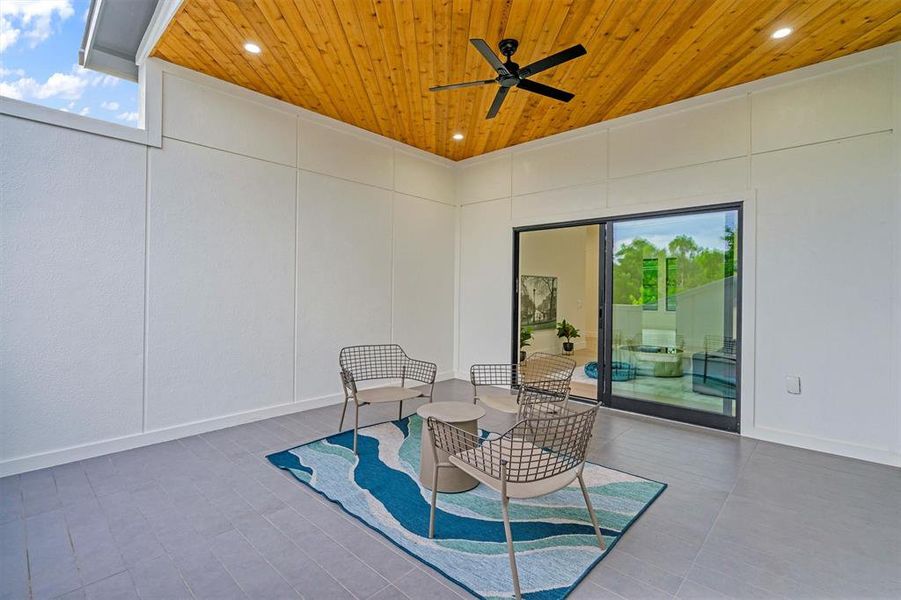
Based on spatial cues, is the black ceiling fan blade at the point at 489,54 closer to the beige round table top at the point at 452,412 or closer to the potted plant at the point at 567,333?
the beige round table top at the point at 452,412

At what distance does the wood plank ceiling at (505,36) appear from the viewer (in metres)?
2.97

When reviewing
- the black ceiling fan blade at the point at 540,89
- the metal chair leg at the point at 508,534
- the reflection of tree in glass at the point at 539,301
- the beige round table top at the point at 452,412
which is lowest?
the metal chair leg at the point at 508,534

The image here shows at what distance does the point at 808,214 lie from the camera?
3789 mm

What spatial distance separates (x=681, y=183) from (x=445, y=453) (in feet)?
12.6

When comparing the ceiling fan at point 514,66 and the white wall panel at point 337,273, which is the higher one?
the ceiling fan at point 514,66

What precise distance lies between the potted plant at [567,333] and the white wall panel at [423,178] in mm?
3784

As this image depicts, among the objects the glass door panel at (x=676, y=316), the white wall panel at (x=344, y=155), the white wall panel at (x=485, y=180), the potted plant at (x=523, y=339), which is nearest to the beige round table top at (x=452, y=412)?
the glass door panel at (x=676, y=316)

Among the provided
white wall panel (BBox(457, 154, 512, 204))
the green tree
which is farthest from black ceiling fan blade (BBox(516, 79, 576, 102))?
white wall panel (BBox(457, 154, 512, 204))

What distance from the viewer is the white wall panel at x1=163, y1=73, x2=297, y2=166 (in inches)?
153

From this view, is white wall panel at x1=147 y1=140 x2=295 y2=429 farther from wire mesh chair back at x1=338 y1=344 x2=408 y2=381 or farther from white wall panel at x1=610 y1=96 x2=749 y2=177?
white wall panel at x1=610 y1=96 x2=749 y2=177

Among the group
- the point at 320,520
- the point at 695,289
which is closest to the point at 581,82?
the point at 695,289

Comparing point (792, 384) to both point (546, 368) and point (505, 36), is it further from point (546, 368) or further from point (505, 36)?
point (505, 36)

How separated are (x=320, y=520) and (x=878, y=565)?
3.06 metres

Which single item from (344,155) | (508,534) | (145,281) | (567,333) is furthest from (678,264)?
(145,281)
